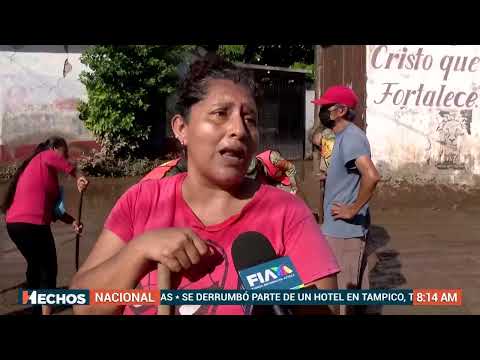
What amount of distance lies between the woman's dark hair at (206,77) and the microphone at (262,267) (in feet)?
1.54

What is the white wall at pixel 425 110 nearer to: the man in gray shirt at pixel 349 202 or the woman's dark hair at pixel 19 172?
the man in gray shirt at pixel 349 202

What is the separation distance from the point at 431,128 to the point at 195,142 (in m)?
8.15

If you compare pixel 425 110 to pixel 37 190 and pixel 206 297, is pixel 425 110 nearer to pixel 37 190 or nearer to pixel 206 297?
pixel 37 190

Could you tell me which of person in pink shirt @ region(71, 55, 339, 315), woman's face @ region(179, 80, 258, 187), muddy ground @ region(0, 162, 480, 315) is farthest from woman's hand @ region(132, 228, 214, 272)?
muddy ground @ region(0, 162, 480, 315)

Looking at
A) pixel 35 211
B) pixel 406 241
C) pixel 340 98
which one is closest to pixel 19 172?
pixel 35 211

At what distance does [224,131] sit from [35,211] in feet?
11.2

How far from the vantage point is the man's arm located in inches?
147

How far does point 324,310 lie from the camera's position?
1625 millimetres

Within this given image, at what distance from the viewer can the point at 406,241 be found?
7098 mm

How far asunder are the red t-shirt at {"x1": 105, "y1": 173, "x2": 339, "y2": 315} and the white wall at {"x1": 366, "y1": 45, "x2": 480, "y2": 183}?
25.5 feet

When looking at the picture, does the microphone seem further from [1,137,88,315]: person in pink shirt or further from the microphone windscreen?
[1,137,88,315]: person in pink shirt
